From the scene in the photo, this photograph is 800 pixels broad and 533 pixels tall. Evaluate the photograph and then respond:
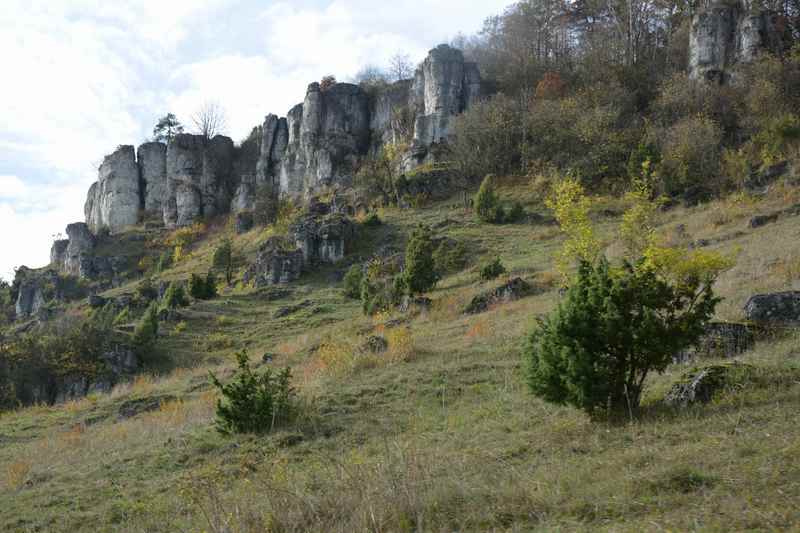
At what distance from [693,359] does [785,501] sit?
17.9ft

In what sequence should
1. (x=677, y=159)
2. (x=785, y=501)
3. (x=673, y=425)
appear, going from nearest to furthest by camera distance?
1. (x=785, y=501)
2. (x=673, y=425)
3. (x=677, y=159)

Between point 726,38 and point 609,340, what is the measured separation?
4022cm

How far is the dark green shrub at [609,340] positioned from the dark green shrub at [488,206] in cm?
2610

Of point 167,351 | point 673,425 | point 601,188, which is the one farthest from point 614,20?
point 673,425

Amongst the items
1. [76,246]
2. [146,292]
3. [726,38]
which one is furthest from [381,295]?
[76,246]

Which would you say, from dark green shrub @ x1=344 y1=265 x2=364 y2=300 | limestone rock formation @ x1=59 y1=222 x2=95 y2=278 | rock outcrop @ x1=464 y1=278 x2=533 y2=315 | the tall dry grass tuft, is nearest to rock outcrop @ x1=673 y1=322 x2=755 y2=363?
rock outcrop @ x1=464 y1=278 x2=533 y2=315

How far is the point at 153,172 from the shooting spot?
5978 cm

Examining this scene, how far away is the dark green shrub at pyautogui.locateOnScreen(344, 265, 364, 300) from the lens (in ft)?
88.8

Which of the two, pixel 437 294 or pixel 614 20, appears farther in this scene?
pixel 614 20

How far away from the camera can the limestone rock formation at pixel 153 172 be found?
59.5m

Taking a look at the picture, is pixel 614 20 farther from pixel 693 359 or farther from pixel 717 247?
pixel 693 359

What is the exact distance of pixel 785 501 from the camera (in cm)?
369

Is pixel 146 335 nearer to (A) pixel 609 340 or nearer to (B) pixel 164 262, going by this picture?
(A) pixel 609 340

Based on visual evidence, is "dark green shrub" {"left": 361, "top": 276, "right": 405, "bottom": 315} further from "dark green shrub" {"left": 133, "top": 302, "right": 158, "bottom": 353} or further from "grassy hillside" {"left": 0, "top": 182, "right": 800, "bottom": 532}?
"dark green shrub" {"left": 133, "top": 302, "right": 158, "bottom": 353}
